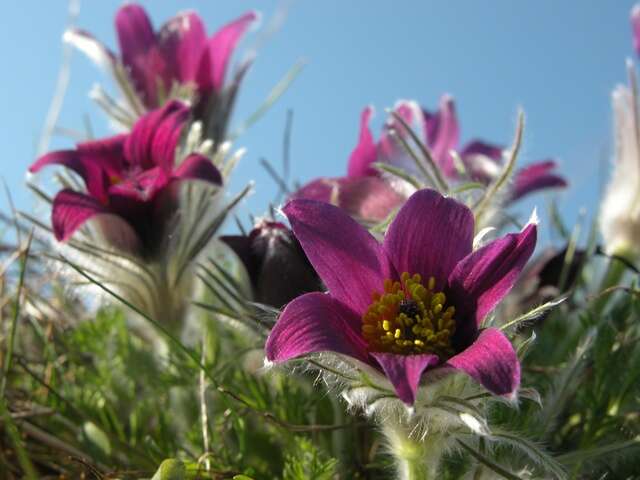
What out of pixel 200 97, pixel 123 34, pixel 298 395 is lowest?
pixel 298 395

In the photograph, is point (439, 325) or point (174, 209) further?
point (174, 209)

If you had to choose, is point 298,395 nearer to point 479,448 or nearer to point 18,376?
point 479,448

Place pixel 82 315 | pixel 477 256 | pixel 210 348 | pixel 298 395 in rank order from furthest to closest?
1. pixel 82 315
2. pixel 210 348
3. pixel 298 395
4. pixel 477 256

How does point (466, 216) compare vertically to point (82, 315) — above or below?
below

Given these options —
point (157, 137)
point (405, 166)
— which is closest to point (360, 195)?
point (405, 166)

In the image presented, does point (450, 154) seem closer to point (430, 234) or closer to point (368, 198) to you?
point (368, 198)

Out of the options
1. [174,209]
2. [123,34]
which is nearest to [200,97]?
[123,34]
